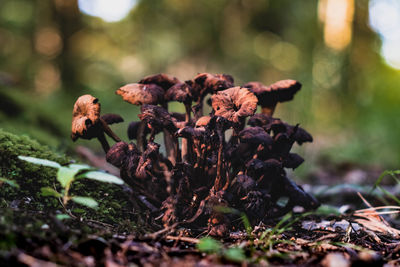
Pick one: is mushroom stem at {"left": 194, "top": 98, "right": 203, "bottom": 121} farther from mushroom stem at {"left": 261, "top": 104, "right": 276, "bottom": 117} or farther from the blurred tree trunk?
the blurred tree trunk

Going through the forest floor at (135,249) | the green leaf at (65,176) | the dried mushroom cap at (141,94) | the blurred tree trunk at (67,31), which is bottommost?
the forest floor at (135,249)

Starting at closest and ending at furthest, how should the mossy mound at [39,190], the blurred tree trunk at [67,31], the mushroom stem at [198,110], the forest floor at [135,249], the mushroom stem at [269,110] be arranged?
1. the forest floor at [135,249]
2. the mossy mound at [39,190]
3. the mushroom stem at [198,110]
4. the mushroom stem at [269,110]
5. the blurred tree trunk at [67,31]

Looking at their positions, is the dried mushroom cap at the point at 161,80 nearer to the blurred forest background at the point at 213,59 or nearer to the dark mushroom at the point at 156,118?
the dark mushroom at the point at 156,118

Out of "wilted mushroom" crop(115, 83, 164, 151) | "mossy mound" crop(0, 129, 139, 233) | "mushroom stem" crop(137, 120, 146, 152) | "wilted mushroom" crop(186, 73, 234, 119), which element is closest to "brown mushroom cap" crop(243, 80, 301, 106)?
"wilted mushroom" crop(186, 73, 234, 119)

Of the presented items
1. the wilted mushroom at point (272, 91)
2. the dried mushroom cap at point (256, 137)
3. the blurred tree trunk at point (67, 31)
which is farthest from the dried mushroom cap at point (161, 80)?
the blurred tree trunk at point (67, 31)

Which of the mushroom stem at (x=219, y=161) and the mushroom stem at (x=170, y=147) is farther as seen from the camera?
the mushroom stem at (x=170, y=147)

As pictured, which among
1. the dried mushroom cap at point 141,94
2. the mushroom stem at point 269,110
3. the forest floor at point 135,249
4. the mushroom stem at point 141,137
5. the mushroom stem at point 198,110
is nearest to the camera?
the forest floor at point 135,249

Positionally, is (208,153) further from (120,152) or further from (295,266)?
(295,266)
